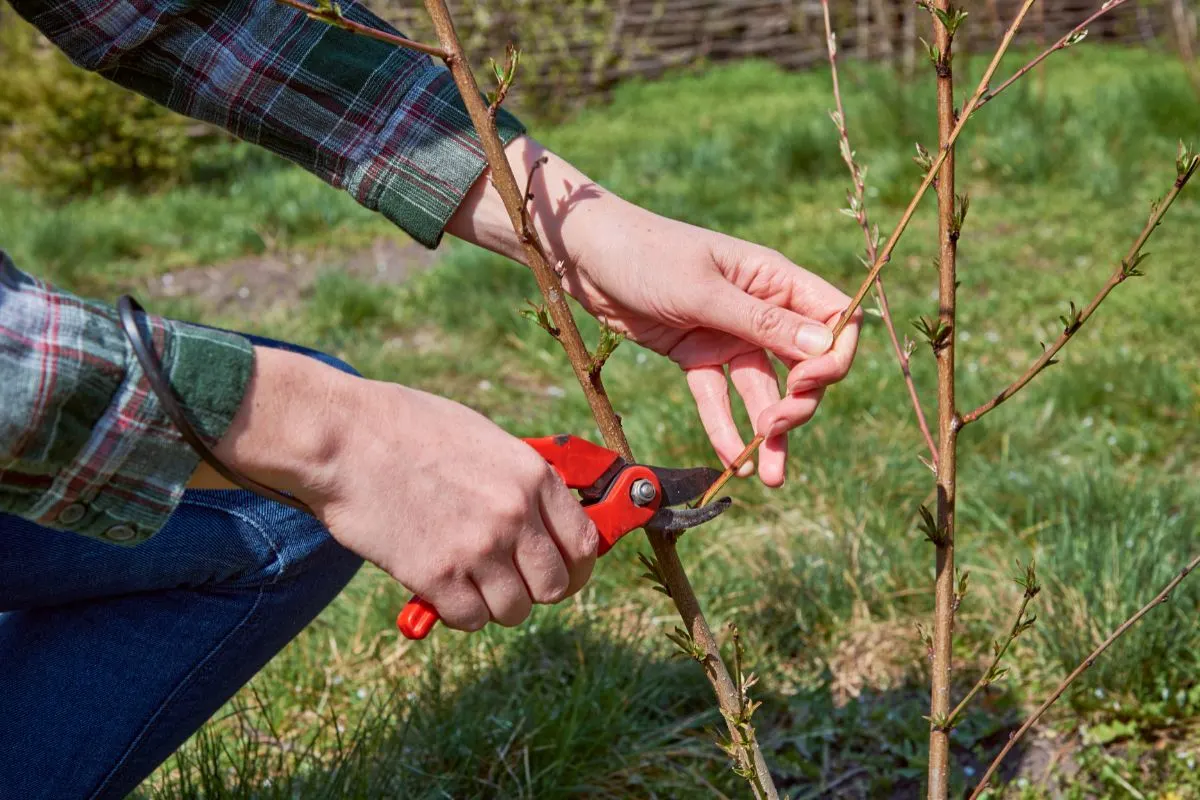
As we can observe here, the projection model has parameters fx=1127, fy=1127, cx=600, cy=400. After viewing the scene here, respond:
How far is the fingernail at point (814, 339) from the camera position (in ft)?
4.29

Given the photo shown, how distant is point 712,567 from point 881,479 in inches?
20.2

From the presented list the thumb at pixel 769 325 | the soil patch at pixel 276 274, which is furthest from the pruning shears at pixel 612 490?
the soil patch at pixel 276 274

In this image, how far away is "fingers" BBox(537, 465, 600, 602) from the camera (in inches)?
42.2

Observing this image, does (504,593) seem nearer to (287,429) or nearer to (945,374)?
(287,429)

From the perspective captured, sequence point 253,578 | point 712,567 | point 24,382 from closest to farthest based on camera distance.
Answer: point 24,382 → point 253,578 → point 712,567

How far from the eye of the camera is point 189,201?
19.6 feet

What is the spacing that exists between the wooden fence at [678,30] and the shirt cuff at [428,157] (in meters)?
6.98

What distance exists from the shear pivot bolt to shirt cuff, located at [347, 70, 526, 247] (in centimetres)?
53

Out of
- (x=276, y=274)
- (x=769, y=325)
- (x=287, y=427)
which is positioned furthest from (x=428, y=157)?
(x=276, y=274)

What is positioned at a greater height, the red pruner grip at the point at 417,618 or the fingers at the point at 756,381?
the fingers at the point at 756,381

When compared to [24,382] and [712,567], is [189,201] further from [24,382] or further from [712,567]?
[24,382]

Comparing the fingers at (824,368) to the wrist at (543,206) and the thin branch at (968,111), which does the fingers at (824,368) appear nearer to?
the thin branch at (968,111)

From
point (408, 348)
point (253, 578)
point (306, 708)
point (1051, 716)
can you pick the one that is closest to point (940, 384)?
point (253, 578)

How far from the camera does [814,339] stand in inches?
51.7
